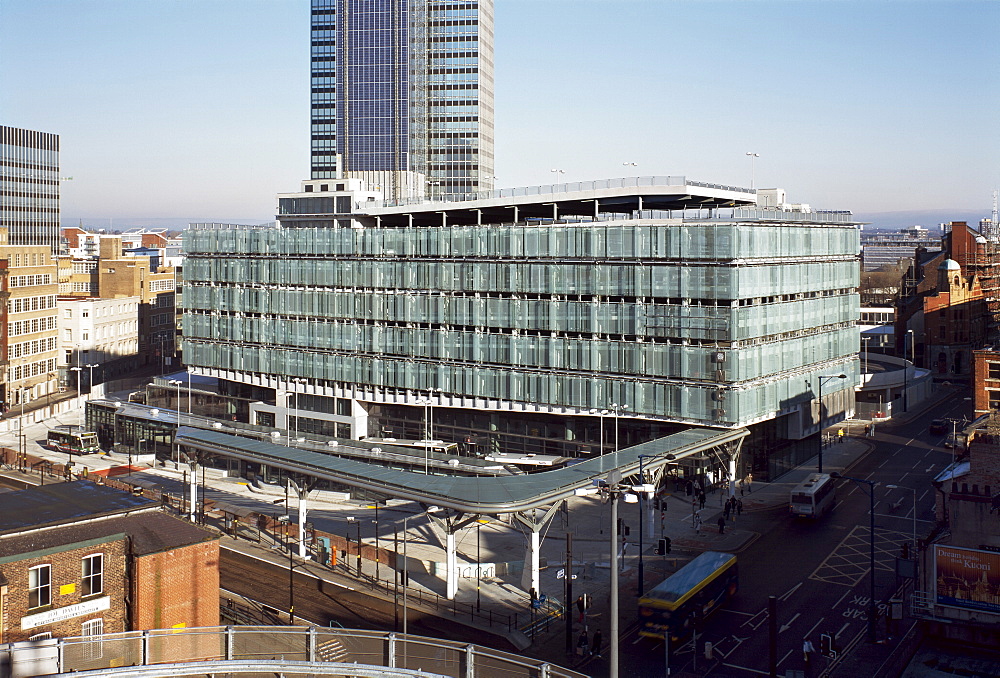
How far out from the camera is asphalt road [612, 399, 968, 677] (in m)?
51.0

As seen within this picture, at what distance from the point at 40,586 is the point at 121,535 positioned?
375 cm

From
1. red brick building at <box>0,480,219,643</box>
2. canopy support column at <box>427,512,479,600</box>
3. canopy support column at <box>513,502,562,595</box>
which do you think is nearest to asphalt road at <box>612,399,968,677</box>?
canopy support column at <box>513,502,562,595</box>

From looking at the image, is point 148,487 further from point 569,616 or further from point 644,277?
point 569,616

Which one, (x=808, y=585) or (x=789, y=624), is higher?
(x=808, y=585)

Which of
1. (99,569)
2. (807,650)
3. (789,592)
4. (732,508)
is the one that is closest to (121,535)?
(99,569)

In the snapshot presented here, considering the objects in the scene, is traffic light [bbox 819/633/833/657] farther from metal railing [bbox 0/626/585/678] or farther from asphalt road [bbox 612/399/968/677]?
metal railing [bbox 0/626/585/678]

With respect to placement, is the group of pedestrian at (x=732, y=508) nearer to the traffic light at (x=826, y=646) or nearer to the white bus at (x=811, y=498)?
the white bus at (x=811, y=498)

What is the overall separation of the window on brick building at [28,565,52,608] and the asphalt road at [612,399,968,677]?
2578 cm

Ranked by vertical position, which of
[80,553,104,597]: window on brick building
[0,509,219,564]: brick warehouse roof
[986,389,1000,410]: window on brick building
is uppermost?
[986,389,1000,410]: window on brick building

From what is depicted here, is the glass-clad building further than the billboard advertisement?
Yes

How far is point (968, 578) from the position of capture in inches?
2074

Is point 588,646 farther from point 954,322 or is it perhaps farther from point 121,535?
point 954,322

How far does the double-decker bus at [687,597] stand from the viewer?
5175 centimetres

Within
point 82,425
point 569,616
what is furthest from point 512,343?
point 82,425
